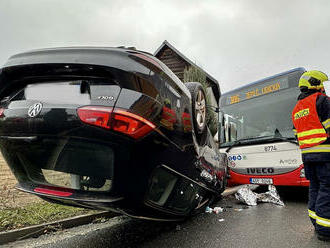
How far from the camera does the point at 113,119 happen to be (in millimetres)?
1604

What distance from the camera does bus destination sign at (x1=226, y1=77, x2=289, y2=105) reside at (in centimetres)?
505

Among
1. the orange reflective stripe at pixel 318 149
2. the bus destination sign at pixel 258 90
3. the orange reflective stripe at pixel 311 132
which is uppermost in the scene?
the bus destination sign at pixel 258 90

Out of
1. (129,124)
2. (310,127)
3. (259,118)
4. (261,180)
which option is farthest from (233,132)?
(129,124)

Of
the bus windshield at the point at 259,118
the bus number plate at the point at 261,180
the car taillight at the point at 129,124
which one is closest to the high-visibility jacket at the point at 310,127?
the bus windshield at the point at 259,118

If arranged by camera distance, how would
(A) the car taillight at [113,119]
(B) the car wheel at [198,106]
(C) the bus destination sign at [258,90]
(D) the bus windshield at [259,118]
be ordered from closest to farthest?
(A) the car taillight at [113,119] < (B) the car wheel at [198,106] < (D) the bus windshield at [259,118] < (C) the bus destination sign at [258,90]

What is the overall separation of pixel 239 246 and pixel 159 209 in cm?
93

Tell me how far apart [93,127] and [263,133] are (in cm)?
402

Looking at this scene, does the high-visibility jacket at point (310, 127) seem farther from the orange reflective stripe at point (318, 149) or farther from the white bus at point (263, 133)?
the white bus at point (263, 133)

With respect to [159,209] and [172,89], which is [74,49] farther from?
[159,209]

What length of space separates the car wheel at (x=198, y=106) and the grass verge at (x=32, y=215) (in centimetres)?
200

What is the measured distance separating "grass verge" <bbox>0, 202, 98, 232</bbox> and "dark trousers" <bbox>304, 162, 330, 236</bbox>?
8.85 feet

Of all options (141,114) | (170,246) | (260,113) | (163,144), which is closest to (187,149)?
(163,144)

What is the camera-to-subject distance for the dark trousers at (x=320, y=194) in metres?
2.52

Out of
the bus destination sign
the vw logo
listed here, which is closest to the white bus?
the bus destination sign
